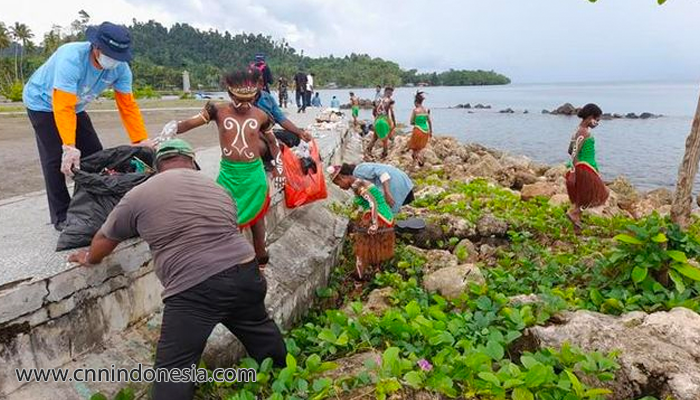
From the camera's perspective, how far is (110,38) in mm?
3535

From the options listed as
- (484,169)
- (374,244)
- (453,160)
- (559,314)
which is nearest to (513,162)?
(453,160)

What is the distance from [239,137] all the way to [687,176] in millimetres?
3950

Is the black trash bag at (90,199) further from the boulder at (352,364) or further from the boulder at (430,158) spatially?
the boulder at (430,158)

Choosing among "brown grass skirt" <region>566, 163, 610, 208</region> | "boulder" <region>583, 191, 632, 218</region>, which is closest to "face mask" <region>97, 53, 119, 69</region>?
"brown grass skirt" <region>566, 163, 610, 208</region>

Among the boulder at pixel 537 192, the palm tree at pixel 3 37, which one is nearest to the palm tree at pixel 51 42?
the palm tree at pixel 3 37

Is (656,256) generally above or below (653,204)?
above

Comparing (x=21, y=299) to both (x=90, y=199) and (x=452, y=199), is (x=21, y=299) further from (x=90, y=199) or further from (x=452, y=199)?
(x=452, y=199)

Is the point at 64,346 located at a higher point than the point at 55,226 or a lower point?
lower

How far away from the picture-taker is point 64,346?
2.96 m

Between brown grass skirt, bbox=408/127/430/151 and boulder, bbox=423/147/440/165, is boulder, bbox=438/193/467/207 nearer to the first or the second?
brown grass skirt, bbox=408/127/430/151

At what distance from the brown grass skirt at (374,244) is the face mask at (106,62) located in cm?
303

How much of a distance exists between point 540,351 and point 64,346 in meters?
3.03

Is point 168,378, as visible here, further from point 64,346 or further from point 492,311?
point 492,311

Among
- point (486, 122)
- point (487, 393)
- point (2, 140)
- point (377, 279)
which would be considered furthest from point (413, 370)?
point (486, 122)
